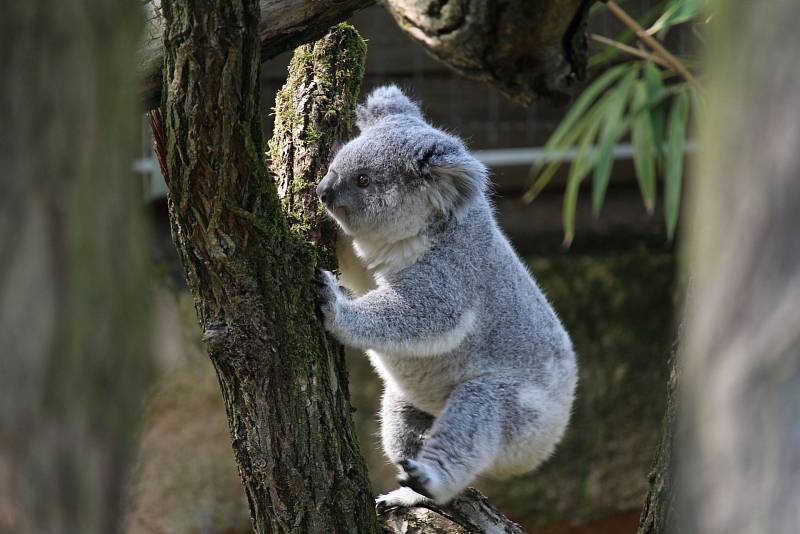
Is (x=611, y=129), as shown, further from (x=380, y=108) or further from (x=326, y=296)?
(x=326, y=296)

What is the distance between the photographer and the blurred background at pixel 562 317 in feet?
17.2

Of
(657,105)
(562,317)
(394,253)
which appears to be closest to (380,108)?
(394,253)

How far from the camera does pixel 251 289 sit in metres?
2.15

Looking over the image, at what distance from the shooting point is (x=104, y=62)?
1.08 metres

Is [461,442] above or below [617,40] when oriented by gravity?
below

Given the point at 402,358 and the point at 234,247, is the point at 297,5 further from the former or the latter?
the point at 402,358

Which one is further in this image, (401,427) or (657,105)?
(657,105)

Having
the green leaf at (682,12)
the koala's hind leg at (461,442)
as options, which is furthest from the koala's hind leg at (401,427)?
the green leaf at (682,12)

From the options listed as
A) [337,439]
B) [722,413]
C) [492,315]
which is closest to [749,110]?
[722,413]

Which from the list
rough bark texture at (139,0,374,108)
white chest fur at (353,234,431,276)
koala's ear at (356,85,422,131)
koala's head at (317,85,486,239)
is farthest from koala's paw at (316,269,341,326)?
koala's ear at (356,85,422,131)

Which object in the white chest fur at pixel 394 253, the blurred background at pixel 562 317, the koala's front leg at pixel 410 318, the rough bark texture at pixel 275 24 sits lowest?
the blurred background at pixel 562 317

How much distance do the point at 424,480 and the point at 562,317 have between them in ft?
10.3

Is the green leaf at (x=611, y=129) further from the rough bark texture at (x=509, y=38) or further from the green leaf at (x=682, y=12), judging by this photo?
the rough bark texture at (x=509, y=38)

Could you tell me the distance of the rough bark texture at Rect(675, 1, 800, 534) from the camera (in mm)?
915
